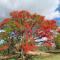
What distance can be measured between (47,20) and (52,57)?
1.17m

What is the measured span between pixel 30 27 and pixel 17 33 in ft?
1.27

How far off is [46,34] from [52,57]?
0.85 m

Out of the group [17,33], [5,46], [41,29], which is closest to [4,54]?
[5,46]

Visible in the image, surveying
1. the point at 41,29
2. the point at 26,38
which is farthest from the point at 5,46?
the point at 41,29

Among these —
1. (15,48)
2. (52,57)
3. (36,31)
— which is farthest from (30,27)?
(52,57)

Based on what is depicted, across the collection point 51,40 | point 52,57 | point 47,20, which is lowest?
point 52,57

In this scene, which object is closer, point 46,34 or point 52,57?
point 46,34

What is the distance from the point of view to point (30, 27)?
658 centimetres

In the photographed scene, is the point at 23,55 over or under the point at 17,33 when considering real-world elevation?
under

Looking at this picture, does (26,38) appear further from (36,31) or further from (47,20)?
(47,20)

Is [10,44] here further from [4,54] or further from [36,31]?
[36,31]

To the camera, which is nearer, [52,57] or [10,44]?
[10,44]

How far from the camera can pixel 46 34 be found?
22.3ft

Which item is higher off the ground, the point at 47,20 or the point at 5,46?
the point at 47,20
